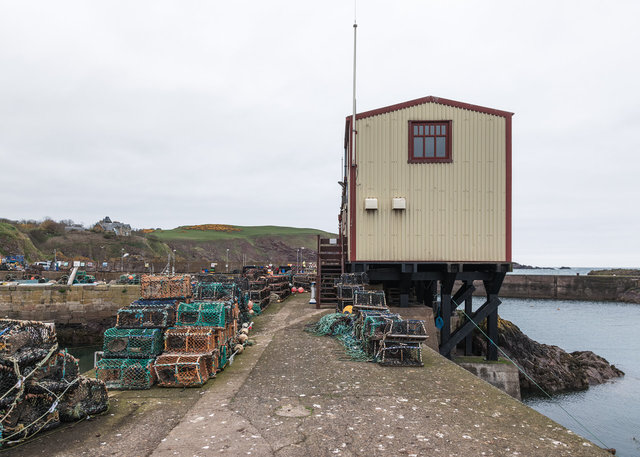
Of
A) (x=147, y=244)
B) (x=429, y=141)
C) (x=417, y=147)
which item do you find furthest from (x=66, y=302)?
(x=147, y=244)

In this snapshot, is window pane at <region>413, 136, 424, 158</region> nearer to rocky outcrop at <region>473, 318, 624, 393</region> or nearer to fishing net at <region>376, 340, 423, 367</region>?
fishing net at <region>376, 340, 423, 367</region>

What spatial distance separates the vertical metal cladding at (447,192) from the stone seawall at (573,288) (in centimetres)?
5961

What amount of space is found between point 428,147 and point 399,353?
8800 mm

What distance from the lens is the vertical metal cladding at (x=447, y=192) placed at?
15.1 meters

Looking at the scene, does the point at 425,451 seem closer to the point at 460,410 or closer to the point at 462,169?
the point at 460,410

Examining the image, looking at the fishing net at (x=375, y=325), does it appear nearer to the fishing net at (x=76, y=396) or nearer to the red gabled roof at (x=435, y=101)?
the fishing net at (x=76, y=396)

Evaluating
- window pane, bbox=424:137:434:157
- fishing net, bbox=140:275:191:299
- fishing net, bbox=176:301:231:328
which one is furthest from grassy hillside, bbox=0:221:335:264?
fishing net, bbox=176:301:231:328

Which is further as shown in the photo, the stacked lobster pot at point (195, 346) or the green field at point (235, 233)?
the green field at point (235, 233)

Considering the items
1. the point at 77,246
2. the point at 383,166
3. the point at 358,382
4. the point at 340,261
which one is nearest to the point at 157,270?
the point at 77,246

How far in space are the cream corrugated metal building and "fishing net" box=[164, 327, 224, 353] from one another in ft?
26.9

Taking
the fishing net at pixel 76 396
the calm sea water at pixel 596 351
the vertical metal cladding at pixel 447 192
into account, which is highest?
the vertical metal cladding at pixel 447 192

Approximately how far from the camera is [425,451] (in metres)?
4.84

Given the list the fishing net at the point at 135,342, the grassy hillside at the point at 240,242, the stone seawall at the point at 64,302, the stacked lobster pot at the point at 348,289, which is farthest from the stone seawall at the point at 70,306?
the grassy hillside at the point at 240,242

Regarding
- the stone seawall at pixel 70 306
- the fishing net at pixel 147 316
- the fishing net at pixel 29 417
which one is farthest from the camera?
the stone seawall at pixel 70 306
